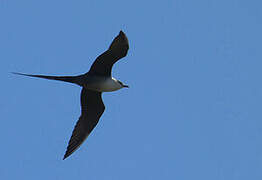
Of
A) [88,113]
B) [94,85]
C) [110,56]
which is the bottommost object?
[88,113]

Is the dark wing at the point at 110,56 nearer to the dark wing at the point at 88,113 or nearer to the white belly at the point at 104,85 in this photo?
the white belly at the point at 104,85

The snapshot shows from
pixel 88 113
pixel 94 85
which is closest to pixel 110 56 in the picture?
pixel 94 85

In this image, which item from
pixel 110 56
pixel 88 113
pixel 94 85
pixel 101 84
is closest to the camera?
pixel 110 56

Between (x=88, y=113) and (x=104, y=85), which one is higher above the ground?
(x=104, y=85)

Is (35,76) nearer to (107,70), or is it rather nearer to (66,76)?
(66,76)

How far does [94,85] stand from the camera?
1229 centimetres

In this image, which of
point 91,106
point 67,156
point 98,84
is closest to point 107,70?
point 98,84

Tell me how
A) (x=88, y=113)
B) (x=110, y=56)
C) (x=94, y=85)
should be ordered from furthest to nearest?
1. (x=88, y=113)
2. (x=94, y=85)
3. (x=110, y=56)

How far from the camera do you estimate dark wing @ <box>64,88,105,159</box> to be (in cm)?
1288

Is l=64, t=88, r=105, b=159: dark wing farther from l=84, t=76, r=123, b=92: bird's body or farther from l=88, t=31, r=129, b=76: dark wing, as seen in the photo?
l=88, t=31, r=129, b=76: dark wing

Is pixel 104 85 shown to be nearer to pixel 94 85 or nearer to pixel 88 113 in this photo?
pixel 94 85

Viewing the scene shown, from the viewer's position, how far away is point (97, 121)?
43.1 ft

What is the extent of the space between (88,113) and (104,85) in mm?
984

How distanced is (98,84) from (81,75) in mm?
434
